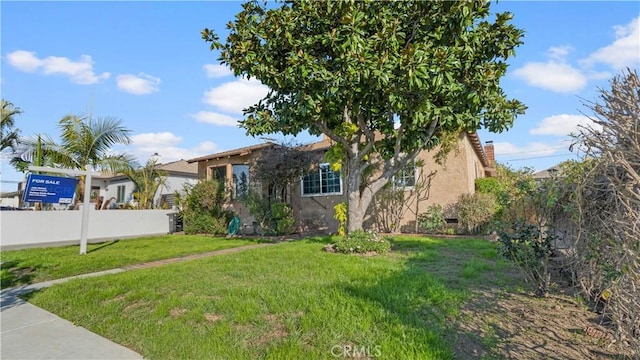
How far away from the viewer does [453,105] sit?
8.49 m

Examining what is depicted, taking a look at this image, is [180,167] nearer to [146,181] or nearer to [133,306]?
[146,181]

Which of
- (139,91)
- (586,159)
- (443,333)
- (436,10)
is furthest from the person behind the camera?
(139,91)

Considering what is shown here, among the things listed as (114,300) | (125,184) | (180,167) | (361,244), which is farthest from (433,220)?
(125,184)

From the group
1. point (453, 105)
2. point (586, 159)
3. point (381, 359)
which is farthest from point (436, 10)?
point (381, 359)

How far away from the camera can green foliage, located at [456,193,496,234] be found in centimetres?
1327

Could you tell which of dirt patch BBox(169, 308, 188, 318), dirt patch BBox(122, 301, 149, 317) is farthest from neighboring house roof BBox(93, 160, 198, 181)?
dirt patch BBox(169, 308, 188, 318)

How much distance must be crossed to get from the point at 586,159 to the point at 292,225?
13905 mm

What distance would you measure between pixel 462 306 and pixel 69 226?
61.2 ft

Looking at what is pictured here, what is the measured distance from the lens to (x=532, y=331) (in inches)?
157

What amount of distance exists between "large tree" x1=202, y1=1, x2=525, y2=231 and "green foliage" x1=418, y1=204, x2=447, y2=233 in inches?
218

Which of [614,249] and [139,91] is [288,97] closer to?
[614,249]

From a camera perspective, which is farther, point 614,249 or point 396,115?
point 396,115
